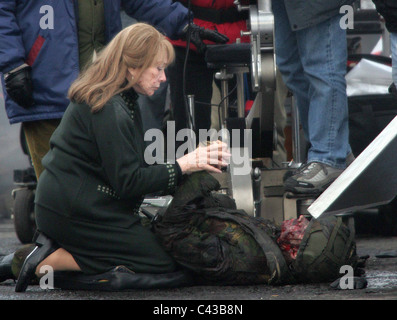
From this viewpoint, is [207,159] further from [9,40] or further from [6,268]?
[9,40]

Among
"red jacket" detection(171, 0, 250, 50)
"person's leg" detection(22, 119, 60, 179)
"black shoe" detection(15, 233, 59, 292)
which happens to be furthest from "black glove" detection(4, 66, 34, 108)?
"red jacket" detection(171, 0, 250, 50)

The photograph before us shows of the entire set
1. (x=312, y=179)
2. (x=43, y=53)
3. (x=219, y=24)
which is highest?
(x=219, y=24)

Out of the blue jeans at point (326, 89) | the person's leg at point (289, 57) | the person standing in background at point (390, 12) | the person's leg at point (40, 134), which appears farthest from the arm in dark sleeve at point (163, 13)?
the person standing in background at point (390, 12)

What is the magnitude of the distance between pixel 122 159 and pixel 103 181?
159 millimetres

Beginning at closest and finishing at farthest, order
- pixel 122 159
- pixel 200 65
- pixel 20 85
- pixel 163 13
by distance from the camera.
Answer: pixel 122 159 < pixel 20 85 < pixel 163 13 < pixel 200 65

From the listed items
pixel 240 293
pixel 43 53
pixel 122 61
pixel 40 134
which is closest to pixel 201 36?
pixel 43 53

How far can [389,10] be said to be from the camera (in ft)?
13.5

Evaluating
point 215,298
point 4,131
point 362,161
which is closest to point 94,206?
point 215,298

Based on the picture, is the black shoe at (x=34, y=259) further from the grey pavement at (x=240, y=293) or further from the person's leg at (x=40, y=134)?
the person's leg at (x=40, y=134)

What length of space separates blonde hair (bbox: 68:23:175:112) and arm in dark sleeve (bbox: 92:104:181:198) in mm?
128

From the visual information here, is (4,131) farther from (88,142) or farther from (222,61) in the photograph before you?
(88,142)

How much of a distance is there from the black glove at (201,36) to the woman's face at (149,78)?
97 cm

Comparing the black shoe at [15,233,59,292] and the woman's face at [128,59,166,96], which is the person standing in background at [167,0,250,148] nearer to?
the woman's face at [128,59,166,96]

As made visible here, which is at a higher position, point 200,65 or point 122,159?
point 200,65
